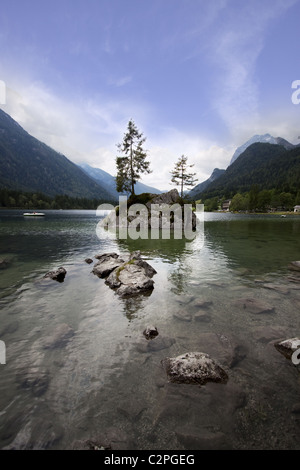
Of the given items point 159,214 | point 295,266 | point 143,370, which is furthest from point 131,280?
point 159,214

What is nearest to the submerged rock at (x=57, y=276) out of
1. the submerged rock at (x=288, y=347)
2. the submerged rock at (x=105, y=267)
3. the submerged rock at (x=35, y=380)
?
the submerged rock at (x=105, y=267)

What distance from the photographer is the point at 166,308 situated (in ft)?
29.6

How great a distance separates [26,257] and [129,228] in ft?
92.8

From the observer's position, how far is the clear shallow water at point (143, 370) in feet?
12.6

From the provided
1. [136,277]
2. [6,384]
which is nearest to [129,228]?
[136,277]

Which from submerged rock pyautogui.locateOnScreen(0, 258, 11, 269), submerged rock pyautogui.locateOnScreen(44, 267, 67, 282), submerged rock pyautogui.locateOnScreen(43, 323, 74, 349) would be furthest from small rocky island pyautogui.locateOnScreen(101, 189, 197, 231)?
submerged rock pyautogui.locateOnScreen(43, 323, 74, 349)

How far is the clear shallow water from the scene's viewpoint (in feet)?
12.6

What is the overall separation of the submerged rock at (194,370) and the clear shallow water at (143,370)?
19 centimetres

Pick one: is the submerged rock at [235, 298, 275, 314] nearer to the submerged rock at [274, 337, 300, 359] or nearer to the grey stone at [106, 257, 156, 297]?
the submerged rock at [274, 337, 300, 359]

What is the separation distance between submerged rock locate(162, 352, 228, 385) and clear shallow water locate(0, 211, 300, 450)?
0.62ft

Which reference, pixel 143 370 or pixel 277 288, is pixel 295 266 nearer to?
pixel 277 288

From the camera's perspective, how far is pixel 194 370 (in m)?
5.27

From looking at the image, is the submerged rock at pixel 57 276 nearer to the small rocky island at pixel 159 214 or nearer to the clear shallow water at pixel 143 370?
the clear shallow water at pixel 143 370

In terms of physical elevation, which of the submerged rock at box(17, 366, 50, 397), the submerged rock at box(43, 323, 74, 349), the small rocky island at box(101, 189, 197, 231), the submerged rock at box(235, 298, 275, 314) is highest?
the small rocky island at box(101, 189, 197, 231)
